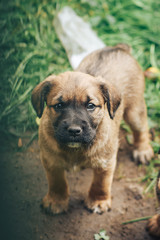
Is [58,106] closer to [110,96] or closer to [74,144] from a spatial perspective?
[74,144]

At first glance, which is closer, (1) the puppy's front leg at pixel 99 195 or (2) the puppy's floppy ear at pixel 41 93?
(2) the puppy's floppy ear at pixel 41 93

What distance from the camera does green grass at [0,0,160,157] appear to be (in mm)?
4965

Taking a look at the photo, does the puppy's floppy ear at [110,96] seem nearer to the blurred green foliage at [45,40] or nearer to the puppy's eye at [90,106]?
the puppy's eye at [90,106]

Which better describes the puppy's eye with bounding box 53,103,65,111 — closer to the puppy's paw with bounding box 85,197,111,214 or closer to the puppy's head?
the puppy's head

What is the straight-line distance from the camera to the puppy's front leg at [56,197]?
386 centimetres

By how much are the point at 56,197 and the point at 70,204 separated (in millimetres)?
277

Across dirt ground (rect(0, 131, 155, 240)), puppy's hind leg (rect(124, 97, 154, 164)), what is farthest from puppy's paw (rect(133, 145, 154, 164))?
dirt ground (rect(0, 131, 155, 240))

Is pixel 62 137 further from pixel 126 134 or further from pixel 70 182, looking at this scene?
pixel 126 134

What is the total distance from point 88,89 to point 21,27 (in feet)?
10.9

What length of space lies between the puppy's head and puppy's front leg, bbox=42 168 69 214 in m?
0.77

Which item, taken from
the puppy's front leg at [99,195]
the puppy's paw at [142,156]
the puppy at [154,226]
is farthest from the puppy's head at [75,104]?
the puppy's paw at [142,156]

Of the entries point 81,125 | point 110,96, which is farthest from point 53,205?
point 110,96

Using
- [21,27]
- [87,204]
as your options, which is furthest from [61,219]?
[21,27]

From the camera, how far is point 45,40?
6.24 meters
